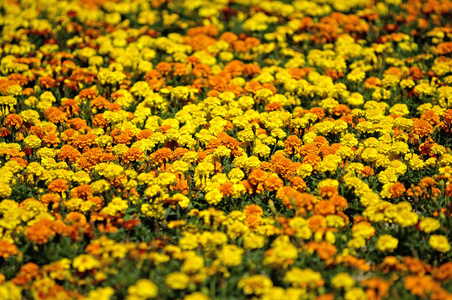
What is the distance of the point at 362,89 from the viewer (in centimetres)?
818

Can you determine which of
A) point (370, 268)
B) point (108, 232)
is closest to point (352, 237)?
point (370, 268)

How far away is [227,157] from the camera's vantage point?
6.66 meters

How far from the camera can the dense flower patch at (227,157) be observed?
16.1 ft

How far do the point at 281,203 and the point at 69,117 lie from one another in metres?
3.15

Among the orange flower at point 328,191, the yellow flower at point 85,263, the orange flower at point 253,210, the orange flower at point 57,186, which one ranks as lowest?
the yellow flower at point 85,263

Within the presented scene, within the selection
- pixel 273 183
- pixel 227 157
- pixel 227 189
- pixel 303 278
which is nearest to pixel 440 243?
pixel 303 278

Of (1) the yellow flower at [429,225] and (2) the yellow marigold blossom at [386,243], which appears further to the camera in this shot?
(1) the yellow flower at [429,225]

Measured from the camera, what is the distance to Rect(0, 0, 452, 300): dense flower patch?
4.90m

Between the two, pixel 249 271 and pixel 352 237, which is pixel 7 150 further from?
pixel 352 237

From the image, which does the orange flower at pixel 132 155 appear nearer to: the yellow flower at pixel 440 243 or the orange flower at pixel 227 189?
the orange flower at pixel 227 189

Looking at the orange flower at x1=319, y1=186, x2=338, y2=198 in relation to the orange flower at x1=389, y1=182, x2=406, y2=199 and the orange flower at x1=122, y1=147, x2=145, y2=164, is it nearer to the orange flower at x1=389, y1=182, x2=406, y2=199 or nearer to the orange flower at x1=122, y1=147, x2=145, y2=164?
the orange flower at x1=389, y1=182, x2=406, y2=199

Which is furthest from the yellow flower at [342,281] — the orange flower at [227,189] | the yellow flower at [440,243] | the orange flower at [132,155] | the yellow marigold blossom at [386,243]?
the orange flower at [132,155]

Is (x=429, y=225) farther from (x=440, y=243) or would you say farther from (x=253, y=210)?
(x=253, y=210)

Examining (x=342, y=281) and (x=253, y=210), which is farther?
(x=253, y=210)
